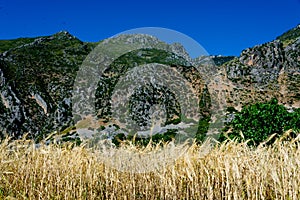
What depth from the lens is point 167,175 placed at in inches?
195

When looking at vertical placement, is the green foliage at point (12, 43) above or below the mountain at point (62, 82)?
above

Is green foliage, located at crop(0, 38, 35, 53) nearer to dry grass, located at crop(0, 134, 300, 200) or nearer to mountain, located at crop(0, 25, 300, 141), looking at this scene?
mountain, located at crop(0, 25, 300, 141)

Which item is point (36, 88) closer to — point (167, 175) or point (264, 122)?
point (264, 122)

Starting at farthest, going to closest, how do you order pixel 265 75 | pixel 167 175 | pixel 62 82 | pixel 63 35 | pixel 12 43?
pixel 12 43 < pixel 63 35 < pixel 62 82 < pixel 265 75 < pixel 167 175

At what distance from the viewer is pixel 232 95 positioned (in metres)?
42.2

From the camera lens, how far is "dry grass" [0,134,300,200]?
13.7 feet

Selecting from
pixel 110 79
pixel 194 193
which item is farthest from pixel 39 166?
pixel 110 79

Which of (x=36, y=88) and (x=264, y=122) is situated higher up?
(x=36, y=88)

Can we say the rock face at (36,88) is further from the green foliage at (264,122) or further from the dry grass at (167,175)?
the dry grass at (167,175)

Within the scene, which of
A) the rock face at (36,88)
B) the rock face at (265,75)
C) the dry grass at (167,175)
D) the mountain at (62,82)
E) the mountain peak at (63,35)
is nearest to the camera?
the dry grass at (167,175)

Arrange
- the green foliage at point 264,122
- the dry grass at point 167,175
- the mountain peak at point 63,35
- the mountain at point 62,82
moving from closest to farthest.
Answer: the dry grass at point 167,175 < the green foliage at point 264,122 < the mountain at point 62,82 < the mountain peak at point 63,35

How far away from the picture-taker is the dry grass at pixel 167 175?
4.18 metres

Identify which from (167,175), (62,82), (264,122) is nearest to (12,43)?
(62,82)

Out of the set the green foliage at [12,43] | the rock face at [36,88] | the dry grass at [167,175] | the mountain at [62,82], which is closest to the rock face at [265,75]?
the mountain at [62,82]
